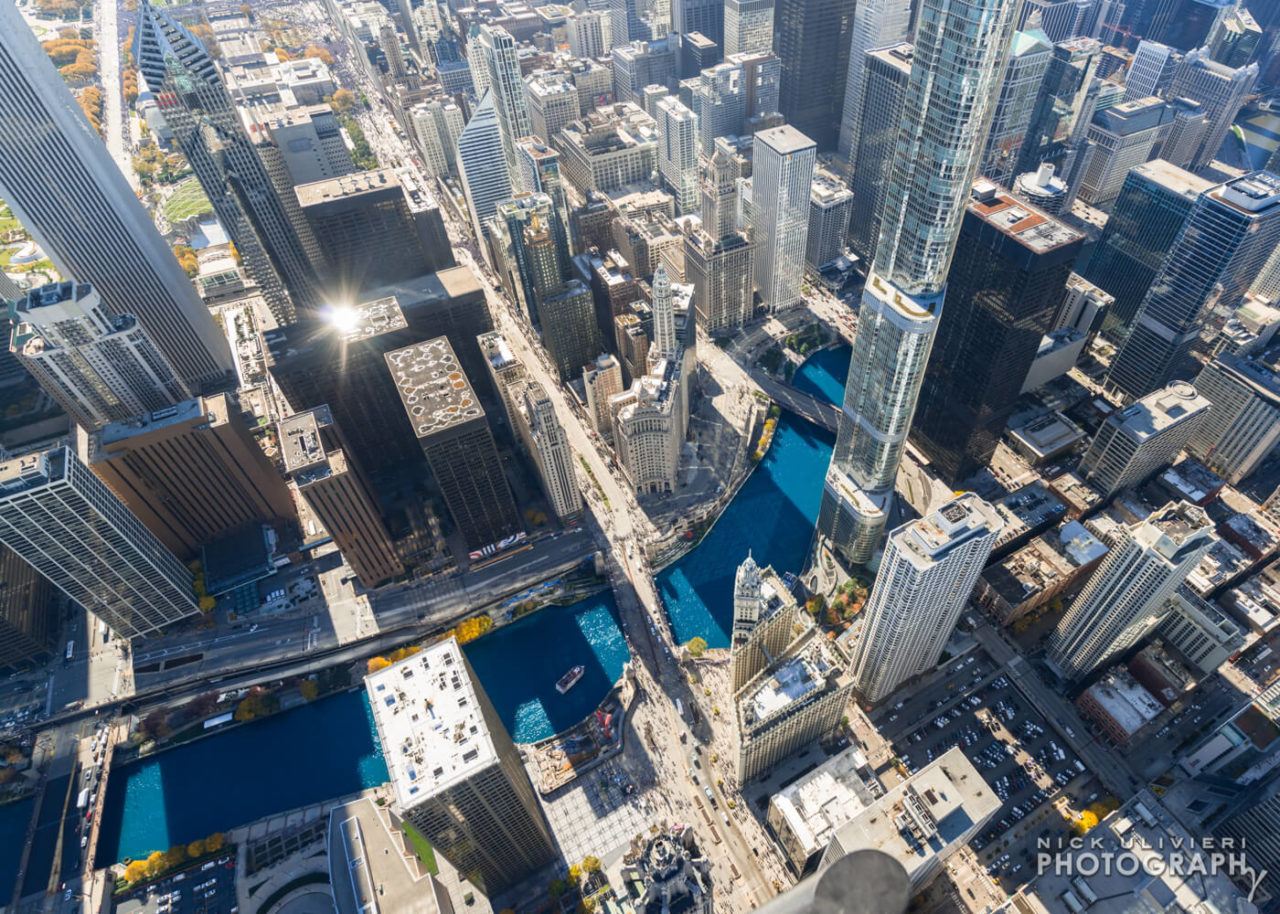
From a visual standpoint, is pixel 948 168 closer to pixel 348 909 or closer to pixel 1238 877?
pixel 1238 877

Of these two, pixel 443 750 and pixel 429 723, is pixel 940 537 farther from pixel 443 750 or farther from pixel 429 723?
pixel 429 723

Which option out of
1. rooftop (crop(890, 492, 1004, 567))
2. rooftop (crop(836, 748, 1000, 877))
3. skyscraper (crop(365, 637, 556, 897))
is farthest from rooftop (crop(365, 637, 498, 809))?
rooftop (crop(890, 492, 1004, 567))

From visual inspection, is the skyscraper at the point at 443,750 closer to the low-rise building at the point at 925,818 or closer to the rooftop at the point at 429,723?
the rooftop at the point at 429,723

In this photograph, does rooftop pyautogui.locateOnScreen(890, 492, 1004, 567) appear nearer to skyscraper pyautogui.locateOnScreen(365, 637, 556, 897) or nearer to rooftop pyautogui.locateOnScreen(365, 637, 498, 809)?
skyscraper pyautogui.locateOnScreen(365, 637, 556, 897)

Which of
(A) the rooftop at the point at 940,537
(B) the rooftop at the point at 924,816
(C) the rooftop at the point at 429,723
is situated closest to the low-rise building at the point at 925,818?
(B) the rooftop at the point at 924,816

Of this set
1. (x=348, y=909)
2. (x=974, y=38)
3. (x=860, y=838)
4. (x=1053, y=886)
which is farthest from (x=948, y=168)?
(x=348, y=909)

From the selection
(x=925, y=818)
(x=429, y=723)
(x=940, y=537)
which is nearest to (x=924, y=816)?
(x=925, y=818)
